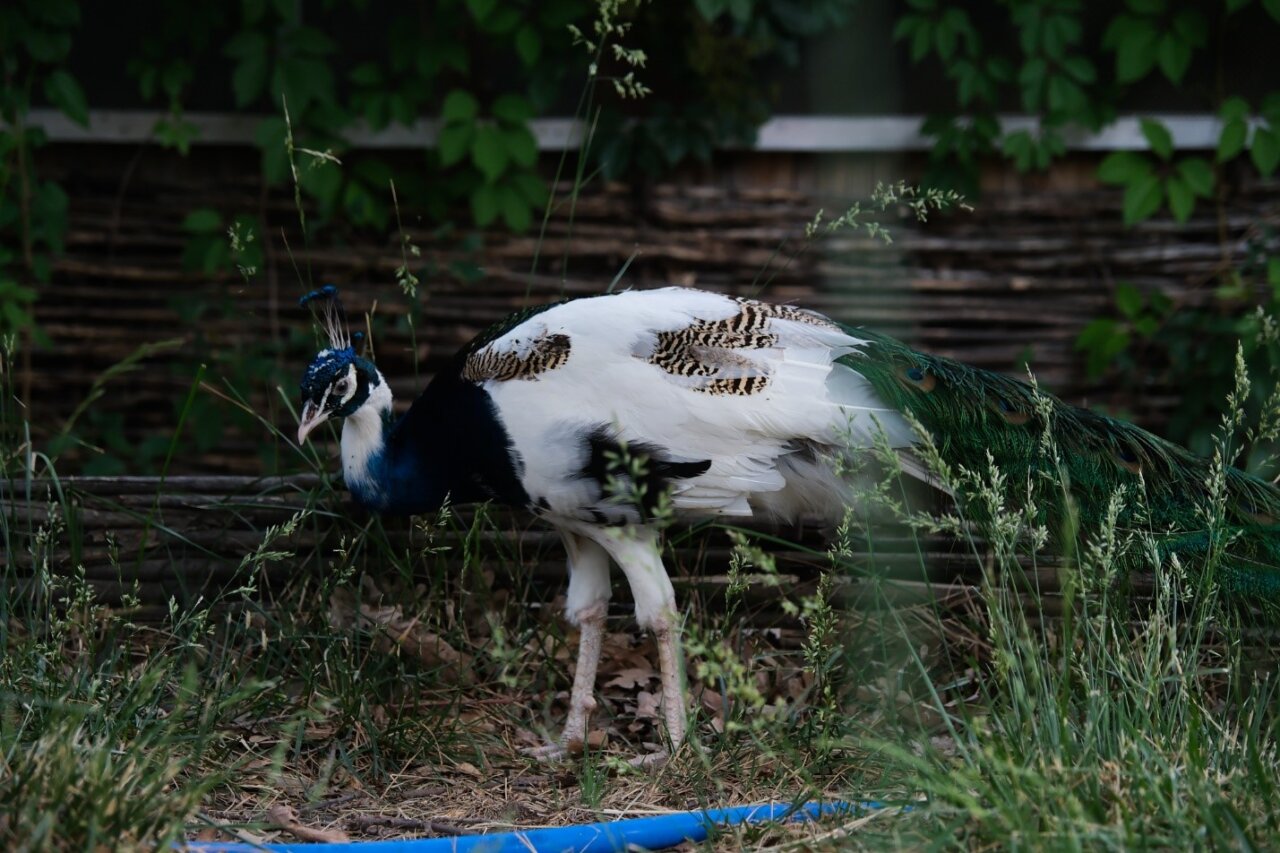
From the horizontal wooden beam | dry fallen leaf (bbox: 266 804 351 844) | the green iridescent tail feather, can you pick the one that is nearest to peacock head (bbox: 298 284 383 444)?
dry fallen leaf (bbox: 266 804 351 844)

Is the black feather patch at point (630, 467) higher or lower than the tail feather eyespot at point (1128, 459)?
lower

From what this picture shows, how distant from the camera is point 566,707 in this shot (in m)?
3.20

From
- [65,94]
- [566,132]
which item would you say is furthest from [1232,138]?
[65,94]

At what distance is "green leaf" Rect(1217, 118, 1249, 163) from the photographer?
4645mm

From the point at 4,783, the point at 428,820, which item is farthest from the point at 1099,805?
the point at 4,783

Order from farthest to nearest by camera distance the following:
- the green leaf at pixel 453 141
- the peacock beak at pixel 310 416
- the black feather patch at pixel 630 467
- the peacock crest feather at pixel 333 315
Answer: the green leaf at pixel 453 141, the peacock crest feather at pixel 333 315, the peacock beak at pixel 310 416, the black feather patch at pixel 630 467

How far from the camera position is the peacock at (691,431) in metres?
2.70

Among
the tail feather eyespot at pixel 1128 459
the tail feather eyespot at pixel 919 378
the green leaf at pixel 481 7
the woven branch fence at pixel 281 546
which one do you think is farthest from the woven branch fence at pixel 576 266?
the tail feather eyespot at pixel 1128 459

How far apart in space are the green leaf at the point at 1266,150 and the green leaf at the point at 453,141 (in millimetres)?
2565

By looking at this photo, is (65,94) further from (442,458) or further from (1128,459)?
(1128,459)

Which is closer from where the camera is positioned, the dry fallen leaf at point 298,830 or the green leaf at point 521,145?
the dry fallen leaf at point 298,830

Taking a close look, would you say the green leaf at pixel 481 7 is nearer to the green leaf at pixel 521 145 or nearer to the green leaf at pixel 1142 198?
the green leaf at pixel 521 145

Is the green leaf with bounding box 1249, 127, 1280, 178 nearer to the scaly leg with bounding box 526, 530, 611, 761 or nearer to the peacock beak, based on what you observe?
the scaly leg with bounding box 526, 530, 611, 761

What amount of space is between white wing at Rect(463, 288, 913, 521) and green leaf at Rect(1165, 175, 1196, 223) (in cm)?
240
